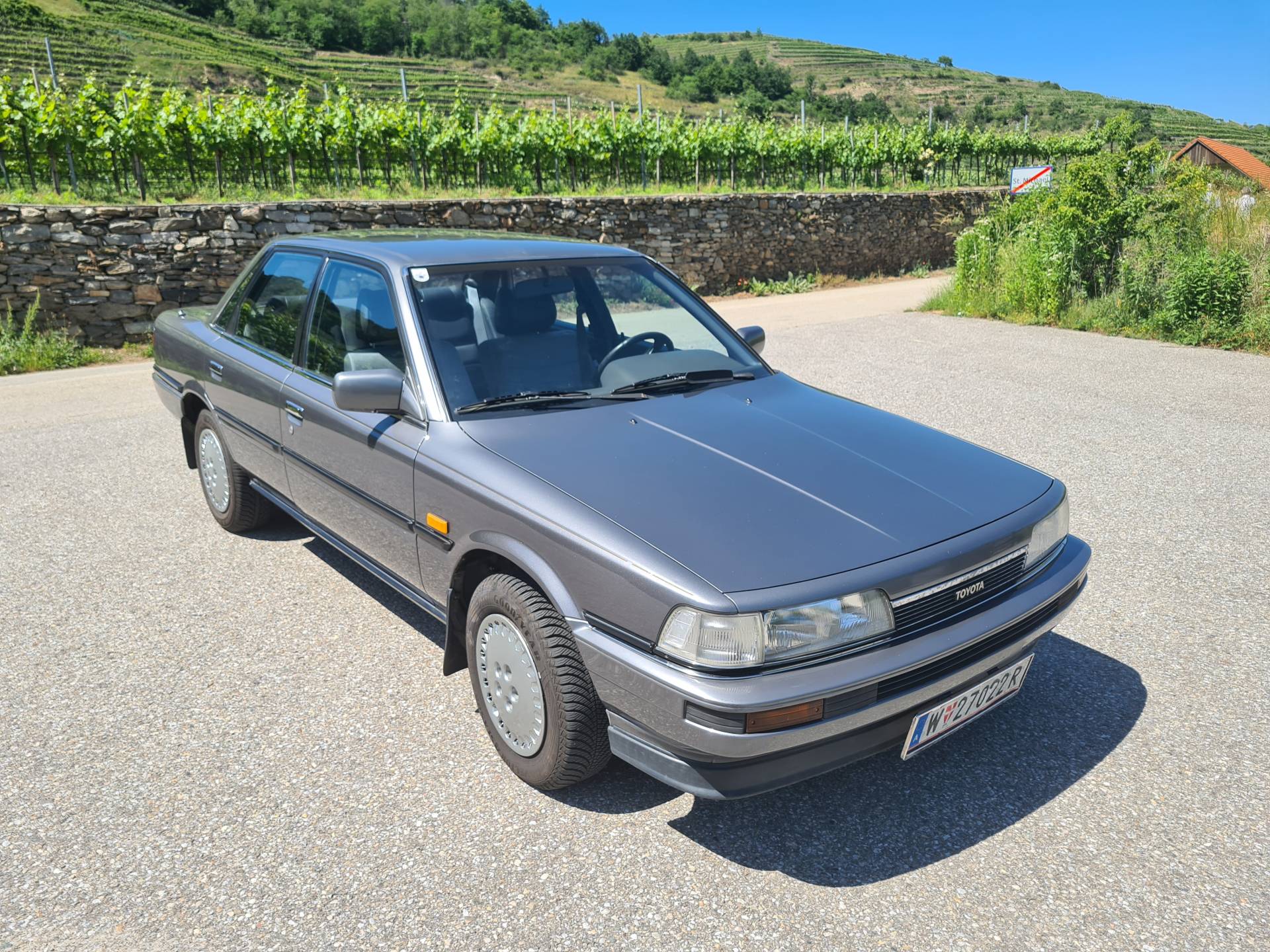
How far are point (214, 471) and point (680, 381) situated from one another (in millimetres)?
2924

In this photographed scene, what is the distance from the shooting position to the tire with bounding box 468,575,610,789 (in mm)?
2461

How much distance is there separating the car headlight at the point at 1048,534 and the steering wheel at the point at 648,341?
5.15ft

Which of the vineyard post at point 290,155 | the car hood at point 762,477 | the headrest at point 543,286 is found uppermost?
the vineyard post at point 290,155

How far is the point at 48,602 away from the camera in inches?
160

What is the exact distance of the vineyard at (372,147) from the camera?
1373cm

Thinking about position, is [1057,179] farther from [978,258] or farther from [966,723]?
[966,723]

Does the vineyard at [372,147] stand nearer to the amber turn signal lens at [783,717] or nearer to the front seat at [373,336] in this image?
the front seat at [373,336]

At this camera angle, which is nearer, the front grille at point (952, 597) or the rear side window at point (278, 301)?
the front grille at point (952, 597)

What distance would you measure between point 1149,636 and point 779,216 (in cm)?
1686

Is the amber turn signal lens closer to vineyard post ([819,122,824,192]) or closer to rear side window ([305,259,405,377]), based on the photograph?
rear side window ([305,259,405,377])

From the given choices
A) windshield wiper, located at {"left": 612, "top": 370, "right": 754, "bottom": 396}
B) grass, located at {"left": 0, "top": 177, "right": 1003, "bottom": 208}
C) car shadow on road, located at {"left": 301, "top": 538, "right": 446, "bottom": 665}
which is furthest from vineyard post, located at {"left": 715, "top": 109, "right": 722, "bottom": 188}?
windshield wiper, located at {"left": 612, "top": 370, "right": 754, "bottom": 396}

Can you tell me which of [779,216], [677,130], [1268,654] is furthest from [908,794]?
[677,130]

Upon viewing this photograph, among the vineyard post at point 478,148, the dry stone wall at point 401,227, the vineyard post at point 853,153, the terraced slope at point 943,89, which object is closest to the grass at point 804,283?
the dry stone wall at point 401,227

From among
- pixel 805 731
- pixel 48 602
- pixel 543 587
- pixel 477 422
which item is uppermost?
pixel 477 422
